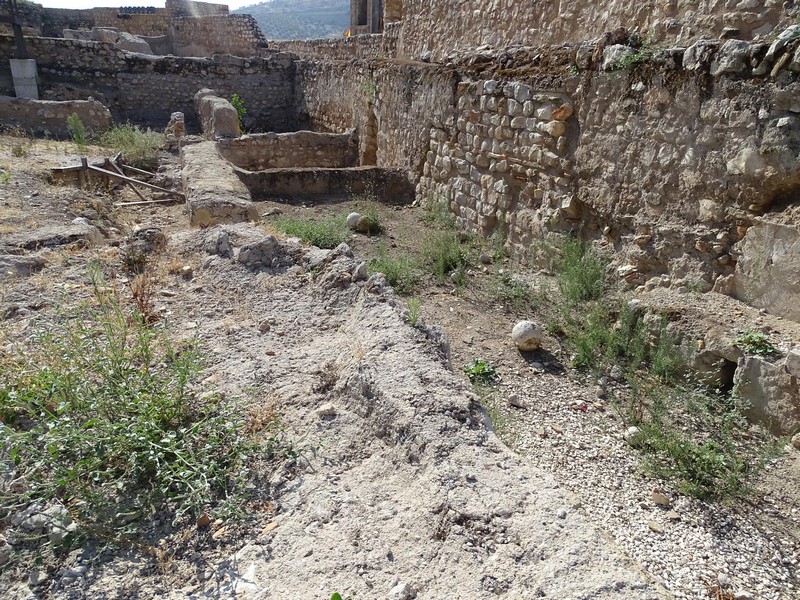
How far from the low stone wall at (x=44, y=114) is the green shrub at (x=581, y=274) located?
10565mm

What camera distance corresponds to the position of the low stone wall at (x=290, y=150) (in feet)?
33.2

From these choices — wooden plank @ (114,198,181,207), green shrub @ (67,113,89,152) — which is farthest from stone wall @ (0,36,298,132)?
wooden plank @ (114,198,181,207)

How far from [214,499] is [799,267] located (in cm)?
366

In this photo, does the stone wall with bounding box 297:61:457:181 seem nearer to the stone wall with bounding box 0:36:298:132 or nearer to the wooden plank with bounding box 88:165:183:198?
the stone wall with bounding box 0:36:298:132

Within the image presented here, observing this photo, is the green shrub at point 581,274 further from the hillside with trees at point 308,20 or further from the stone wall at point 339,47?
the hillside with trees at point 308,20

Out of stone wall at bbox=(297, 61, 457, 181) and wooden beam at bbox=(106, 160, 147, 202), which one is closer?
wooden beam at bbox=(106, 160, 147, 202)

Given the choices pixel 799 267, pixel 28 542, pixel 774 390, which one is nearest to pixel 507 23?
pixel 799 267

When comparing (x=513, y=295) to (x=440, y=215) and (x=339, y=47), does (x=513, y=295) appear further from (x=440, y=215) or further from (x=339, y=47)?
(x=339, y=47)

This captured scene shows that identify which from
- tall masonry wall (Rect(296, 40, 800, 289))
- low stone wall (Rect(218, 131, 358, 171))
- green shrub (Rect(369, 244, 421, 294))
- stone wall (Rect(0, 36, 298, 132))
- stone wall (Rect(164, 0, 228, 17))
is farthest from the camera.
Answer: stone wall (Rect(164, 0, 228, 17))

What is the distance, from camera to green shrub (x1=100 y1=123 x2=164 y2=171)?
31.4 ft

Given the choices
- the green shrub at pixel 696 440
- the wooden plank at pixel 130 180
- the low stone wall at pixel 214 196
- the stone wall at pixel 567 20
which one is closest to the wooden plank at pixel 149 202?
the wooden plank at pixel 130 180

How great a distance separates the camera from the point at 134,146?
1002cm

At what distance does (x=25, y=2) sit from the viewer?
82.1 ft

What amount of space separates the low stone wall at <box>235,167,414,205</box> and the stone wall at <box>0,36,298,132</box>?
22.5 ft
